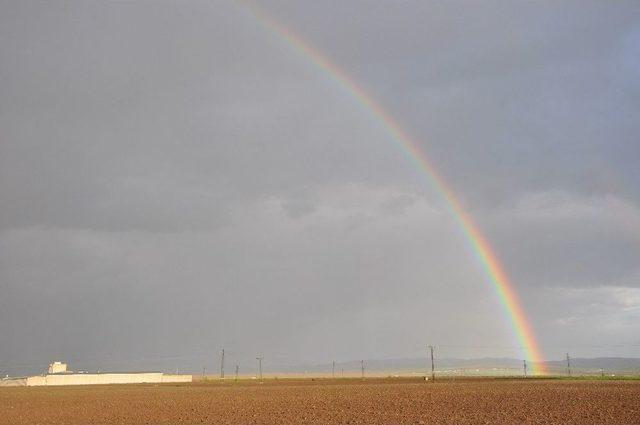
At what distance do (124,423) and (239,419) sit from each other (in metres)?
6.71

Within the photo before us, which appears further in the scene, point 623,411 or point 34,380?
point 34,380

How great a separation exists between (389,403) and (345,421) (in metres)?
14.3

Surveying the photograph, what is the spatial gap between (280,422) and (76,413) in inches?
798

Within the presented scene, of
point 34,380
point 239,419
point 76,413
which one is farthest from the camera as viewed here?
point 34,380

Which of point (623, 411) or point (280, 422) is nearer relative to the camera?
point (280, 422)

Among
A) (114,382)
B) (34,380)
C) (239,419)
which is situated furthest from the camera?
(114,382)

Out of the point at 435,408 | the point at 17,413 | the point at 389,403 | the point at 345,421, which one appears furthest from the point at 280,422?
the point at 17,413

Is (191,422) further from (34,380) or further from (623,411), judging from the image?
(34,380)

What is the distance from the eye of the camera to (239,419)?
36.0m

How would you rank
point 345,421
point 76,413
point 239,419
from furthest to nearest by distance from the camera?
point 76,413, point 239,419, point 345,421

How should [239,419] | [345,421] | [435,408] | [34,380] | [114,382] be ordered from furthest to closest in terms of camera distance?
[114,382] → [34,380] → [435,408] → [239,419] → [345,421]

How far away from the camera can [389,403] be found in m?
46.8

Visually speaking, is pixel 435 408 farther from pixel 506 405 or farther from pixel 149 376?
pixel 149 376

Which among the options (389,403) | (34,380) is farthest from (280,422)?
(34,380)
